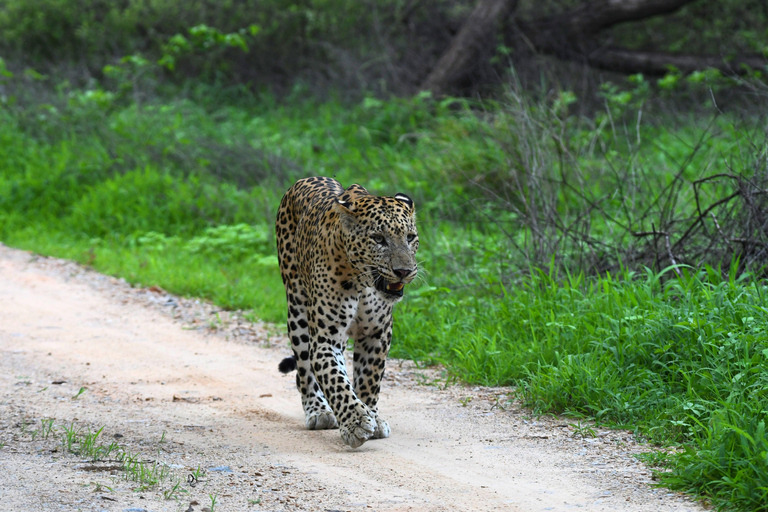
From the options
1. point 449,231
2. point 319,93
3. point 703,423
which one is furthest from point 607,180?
point 319,93

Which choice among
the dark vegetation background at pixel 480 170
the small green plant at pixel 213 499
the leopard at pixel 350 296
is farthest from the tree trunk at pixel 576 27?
the small green plant at pixel 213 499

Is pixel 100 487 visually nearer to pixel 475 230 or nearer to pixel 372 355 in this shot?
pixel 372 355

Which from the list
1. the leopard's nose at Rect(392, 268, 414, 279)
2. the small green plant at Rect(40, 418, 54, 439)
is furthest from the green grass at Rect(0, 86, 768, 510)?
the small green plant at Rect(40, 418, 54, 439)

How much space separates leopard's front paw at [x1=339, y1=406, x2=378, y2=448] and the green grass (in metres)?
1.12

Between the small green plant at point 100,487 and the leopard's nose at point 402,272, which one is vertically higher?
the leopard's nose at point 402,272

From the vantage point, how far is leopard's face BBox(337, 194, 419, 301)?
458cm

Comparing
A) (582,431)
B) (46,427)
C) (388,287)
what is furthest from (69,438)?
(582,431)

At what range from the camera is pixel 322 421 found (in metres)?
5.24

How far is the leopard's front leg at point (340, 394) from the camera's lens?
4680mm

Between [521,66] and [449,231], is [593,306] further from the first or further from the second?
[521,66]

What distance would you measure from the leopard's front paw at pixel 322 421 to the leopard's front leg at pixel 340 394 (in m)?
0.38

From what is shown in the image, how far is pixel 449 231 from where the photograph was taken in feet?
32.4

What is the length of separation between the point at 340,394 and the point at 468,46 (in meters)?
12.0

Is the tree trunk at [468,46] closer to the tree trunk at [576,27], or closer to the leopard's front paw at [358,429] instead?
the tree trunk at [576,27]
